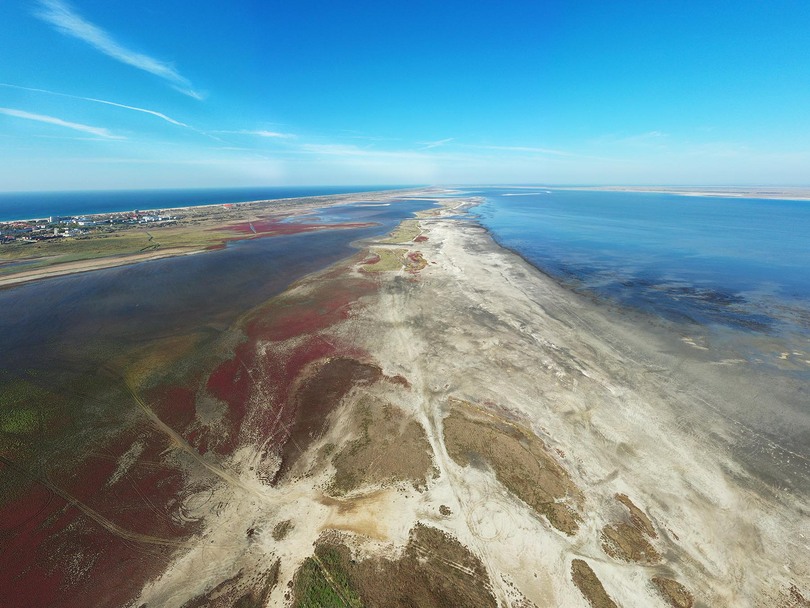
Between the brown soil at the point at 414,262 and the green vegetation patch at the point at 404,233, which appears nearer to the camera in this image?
the brown soil at the point at 414,262

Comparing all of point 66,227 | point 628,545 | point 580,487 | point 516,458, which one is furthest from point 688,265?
point 66,227

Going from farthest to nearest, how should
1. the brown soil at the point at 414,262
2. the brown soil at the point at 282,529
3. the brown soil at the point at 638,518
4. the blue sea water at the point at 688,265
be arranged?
1. the brown soil at the point at 414,262
2. the blue sea water at the point at 688,265
3. the brown soil at the point at 638,518
4. the brown soil at the point at 282,529

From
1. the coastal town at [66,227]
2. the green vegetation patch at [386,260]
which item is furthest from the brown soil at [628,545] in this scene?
the coastal town at [66,227]

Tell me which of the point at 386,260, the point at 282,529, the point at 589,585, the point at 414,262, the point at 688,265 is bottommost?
the point at 589,585

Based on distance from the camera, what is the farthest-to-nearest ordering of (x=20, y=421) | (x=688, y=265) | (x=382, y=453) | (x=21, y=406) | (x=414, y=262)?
1. (x=414, y=262)
2. (x=688, y=265)
3. (x=21, y=406)
4. (x=20, y=421)
5. (x=382, y=453)

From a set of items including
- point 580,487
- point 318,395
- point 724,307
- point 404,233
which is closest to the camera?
point 580,487

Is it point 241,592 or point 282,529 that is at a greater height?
point 282,529

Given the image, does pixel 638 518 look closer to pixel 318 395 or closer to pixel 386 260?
pixel 318 395

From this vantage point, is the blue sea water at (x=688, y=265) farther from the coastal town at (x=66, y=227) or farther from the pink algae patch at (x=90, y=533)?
the coastal town at (x=66, y=227)
